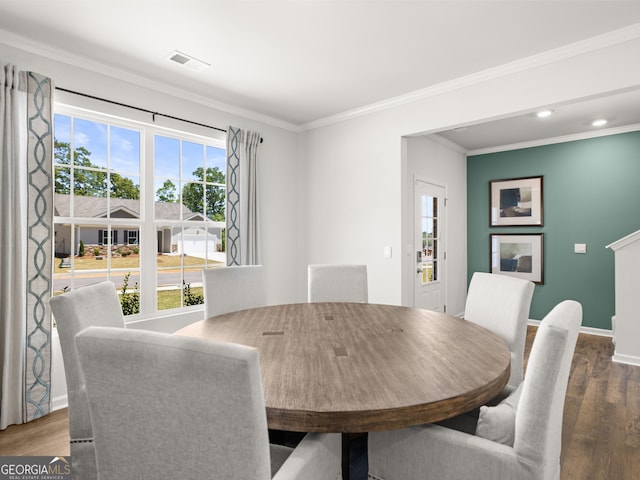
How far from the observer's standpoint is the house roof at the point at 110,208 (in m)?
2.86

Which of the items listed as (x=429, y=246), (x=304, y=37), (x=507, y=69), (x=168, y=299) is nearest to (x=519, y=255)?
(x=429, y=246)

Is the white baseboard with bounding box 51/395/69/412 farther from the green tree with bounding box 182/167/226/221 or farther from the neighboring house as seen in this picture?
the green tree with bounding box 182/167/226/221

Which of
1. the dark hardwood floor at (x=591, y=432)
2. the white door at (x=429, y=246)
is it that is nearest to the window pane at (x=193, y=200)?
the dark hardwood floor at (x=591, y=432)

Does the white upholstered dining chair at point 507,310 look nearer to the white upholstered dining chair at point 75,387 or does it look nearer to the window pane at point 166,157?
the white upholstered dining chair at point 75,387

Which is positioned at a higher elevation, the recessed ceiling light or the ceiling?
the ceiling

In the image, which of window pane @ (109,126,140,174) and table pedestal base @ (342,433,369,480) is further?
window pane @ (109,126,140,174)

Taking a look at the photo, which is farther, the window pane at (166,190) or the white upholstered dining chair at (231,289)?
the window pane at (166,190)

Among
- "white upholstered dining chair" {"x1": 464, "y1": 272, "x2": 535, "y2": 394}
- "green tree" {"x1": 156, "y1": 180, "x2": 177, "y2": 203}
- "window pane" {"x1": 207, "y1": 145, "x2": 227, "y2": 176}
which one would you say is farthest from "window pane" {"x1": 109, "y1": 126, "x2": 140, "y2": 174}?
"white upholstered dining chair" {"x1": 464, "y1": 272, "x2": 535, "y2": 394}

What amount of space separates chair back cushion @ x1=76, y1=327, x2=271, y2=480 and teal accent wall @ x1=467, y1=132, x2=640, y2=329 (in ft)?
17.5

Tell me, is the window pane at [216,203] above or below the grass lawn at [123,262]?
above

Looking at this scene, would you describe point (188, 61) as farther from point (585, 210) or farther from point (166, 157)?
point (585, 210)

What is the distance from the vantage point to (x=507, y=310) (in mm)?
2016

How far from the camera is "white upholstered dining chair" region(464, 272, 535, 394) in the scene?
6.39 ft

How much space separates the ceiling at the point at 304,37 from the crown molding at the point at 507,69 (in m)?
0.06
